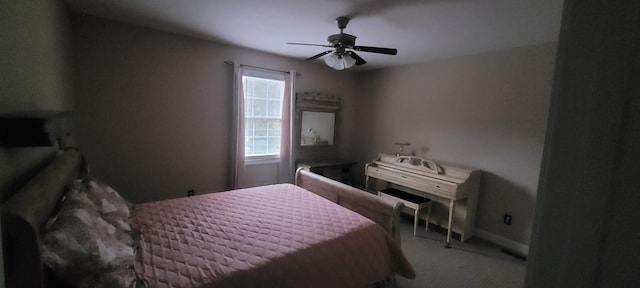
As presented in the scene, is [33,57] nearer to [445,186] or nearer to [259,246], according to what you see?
[259,246]

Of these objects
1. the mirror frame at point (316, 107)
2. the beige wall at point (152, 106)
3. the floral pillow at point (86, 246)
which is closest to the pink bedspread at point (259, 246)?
the floral pillow at point (86, 246)

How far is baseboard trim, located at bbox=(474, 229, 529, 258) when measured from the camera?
2.79m

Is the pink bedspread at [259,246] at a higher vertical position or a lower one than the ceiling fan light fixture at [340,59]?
lower

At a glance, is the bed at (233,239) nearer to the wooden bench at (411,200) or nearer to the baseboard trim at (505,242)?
the wooden bench at (411,200)

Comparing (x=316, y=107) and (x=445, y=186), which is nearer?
(x=445, y=186)

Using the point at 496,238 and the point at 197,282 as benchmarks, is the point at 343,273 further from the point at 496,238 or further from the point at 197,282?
the point at 496,238

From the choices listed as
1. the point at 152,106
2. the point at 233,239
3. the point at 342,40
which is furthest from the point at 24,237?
the point at 152,106

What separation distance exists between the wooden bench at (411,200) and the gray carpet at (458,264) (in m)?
0.25

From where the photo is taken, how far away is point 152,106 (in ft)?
9.32

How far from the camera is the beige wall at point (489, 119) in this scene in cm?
269

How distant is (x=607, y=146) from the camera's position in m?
0.28

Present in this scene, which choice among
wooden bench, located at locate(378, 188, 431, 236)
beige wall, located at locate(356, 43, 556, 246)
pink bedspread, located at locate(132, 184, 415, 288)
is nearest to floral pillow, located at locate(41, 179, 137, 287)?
pink bedspread, located at locate(132, 184, 415, 288)

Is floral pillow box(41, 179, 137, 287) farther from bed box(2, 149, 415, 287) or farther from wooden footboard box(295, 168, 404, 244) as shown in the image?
wooden footboard box(295, 168, 404, 244)

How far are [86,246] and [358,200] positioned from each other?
1758mm
